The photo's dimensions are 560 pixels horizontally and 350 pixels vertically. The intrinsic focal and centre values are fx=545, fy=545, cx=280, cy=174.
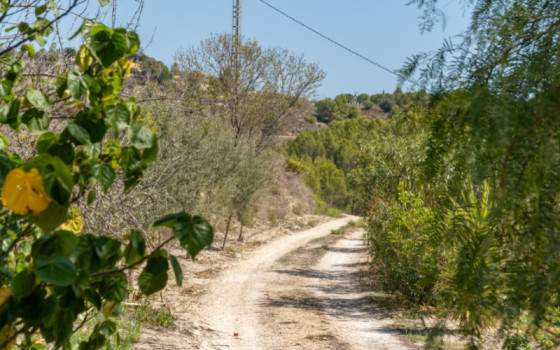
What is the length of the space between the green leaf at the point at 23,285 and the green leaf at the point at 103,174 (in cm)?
27

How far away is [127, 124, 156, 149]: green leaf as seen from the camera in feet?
4.54

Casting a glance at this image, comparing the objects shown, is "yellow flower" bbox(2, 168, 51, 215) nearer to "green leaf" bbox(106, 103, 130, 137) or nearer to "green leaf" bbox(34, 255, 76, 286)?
"green leaf" bbox(34, 255, 76, 286)

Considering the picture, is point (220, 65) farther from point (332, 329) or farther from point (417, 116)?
point (417, 116)

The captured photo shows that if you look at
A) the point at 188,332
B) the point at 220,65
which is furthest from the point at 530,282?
the point at 220,65

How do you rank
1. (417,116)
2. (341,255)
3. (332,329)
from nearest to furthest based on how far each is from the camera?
(417,116) < (332,329) < (341,255)

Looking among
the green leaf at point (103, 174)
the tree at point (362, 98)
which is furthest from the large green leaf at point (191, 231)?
the tree at point (362, 98)

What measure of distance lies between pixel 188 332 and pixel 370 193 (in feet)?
20.3

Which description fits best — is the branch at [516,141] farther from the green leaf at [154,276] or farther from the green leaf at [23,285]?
the green leaf at [23,285]

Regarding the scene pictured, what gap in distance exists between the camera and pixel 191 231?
1.22m

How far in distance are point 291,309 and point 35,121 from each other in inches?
296

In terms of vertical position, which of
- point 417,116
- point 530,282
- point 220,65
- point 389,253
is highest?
point 220,65

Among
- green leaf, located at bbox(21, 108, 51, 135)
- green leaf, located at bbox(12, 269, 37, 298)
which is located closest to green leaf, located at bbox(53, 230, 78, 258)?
green leaf, located at bbox(12, 269, 37, 298)

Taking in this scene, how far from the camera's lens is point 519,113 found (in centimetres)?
116

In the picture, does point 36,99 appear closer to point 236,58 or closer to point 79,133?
point 79,133
